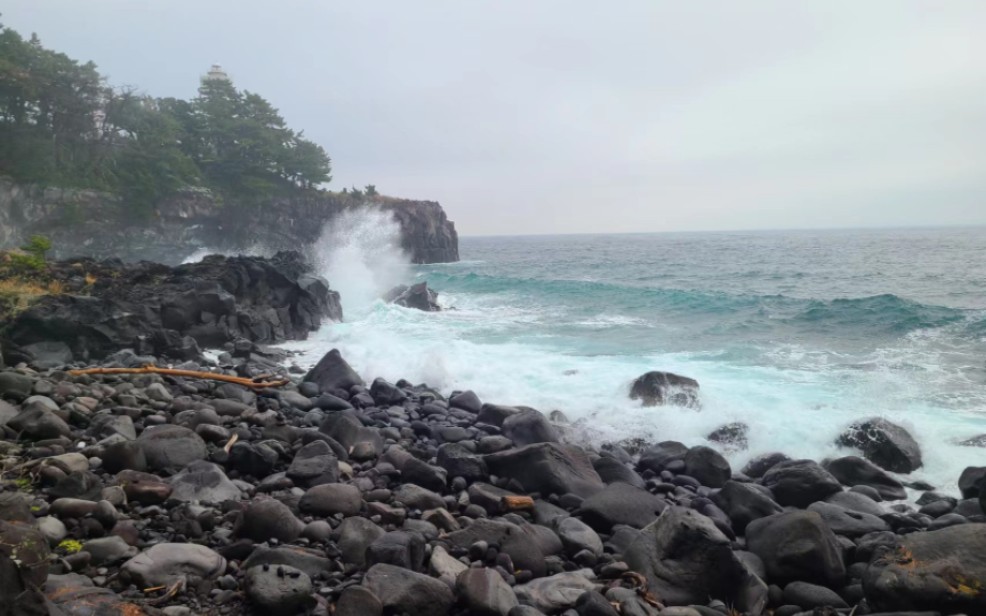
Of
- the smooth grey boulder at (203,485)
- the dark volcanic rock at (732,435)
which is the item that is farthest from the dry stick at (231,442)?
the dark volcanic rock at (732,435)

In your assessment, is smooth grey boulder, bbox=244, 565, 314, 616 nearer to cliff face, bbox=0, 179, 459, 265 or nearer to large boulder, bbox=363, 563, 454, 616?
large boulder, bbox=363, 563, 454, 616

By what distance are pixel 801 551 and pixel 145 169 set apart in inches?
1601

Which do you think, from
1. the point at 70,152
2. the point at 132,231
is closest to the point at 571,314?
the point at 132,231

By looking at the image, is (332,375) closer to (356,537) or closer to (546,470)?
(546,470)

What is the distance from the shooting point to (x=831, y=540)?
15.9ft

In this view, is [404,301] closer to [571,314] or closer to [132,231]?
[571,314]

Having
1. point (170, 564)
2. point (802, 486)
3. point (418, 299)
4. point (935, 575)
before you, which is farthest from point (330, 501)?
point (418, 299)

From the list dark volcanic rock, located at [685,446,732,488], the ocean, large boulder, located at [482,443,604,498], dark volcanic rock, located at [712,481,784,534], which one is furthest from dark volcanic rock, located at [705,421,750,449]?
large boulder, located at [482,443,604,498]

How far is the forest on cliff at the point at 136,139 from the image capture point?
31125 millimetres

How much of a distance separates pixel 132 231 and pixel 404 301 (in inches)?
837

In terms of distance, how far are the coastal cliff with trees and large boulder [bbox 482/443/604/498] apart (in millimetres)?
32220

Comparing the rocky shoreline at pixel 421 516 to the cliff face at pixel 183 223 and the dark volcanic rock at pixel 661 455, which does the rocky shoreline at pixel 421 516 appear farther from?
the cliff face at pixel 183 223

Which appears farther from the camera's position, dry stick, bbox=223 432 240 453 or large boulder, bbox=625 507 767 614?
dry stick, bbox=223 432 240 453

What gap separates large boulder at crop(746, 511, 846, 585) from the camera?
466 cm
